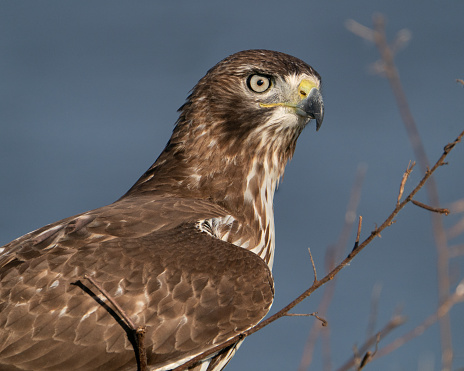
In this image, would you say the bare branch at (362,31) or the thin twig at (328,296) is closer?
the thin twig at (328,296)

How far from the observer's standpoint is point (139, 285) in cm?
534

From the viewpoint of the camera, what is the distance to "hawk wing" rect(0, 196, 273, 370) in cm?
520

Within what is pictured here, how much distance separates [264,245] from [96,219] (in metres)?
1.32

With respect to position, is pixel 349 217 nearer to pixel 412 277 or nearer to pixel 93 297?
pixel 93 297

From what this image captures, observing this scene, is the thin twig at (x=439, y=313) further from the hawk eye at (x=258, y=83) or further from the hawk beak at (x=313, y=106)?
the hawk eye at (x=258, y=83)

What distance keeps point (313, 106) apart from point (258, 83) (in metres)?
0.46

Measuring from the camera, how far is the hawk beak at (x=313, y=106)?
6758mm

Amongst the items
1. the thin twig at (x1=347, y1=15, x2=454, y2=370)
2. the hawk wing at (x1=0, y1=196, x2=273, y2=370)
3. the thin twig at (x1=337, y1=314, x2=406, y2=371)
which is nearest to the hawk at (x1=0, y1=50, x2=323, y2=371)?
the hawk wing at (x1=0, y1=196, x2=273, y2=370)

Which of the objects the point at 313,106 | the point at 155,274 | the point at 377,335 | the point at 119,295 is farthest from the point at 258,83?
the point at 377,335

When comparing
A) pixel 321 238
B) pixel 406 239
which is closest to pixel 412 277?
pixel 406 239

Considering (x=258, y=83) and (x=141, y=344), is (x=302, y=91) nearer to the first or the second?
(x=258, y=83)

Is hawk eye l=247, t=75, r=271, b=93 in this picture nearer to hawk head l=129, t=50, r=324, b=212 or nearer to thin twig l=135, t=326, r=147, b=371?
hawk head l=129, t=50, r=324, b=212

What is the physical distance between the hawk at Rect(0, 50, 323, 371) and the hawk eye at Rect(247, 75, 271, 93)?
41 millimetres

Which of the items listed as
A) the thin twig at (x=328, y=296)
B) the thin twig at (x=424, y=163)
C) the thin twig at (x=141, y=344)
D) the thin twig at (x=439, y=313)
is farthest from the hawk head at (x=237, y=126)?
the thin twig at (x=141, y=344)
